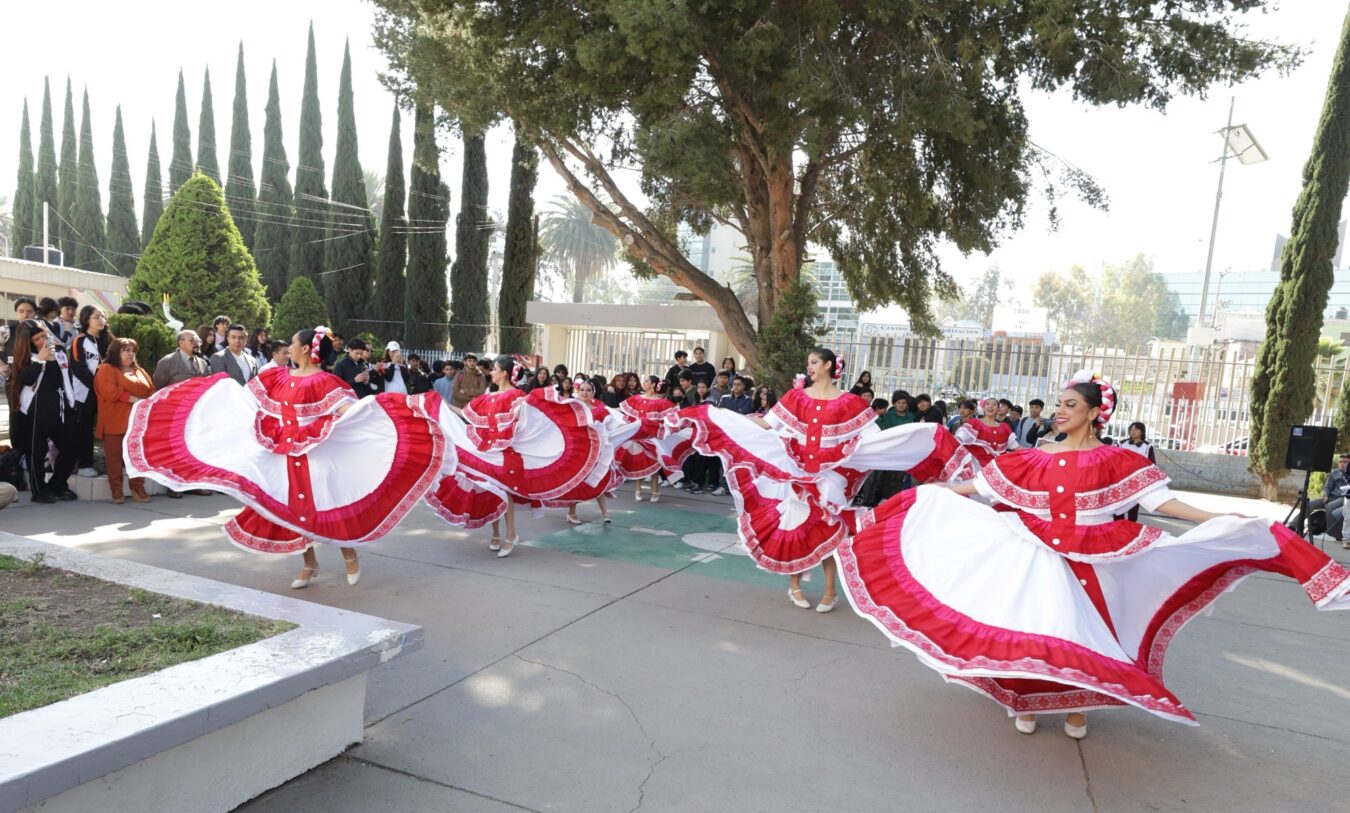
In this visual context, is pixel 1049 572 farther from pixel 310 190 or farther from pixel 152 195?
pixel 152 195

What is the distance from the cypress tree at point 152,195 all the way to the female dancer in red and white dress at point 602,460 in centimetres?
4482

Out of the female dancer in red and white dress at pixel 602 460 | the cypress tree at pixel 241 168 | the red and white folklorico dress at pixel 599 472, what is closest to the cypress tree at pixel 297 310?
the cypress tree at pixel 241 168

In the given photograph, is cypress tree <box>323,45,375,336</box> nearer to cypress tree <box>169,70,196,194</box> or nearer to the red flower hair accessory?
cypress tree <box>169,70,196,194</box>

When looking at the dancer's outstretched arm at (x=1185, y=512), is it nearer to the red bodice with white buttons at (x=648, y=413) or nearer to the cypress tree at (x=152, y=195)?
the red bodice with white buttons at (x=648, y=413)

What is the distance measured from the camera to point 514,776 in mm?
3449

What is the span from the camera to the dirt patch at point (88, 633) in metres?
2.97

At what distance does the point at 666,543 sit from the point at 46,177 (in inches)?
2066

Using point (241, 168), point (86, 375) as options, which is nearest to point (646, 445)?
point (86, 375)

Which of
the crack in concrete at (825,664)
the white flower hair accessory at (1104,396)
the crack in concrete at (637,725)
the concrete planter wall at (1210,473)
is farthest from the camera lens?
the concrete planter wall at (1210,473)

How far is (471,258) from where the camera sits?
97.1 feet

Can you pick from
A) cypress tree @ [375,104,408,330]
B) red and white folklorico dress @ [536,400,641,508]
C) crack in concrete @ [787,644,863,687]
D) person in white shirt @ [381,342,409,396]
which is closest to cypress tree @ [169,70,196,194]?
cypress tree @ [375,104,408,330]

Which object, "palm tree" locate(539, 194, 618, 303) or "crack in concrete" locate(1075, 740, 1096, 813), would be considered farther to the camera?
"palm tree" locate(539, 194, 618, 303)

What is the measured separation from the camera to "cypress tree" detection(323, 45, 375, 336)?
3366cm

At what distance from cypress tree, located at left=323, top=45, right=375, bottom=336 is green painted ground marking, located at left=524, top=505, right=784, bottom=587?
26.9 metres
